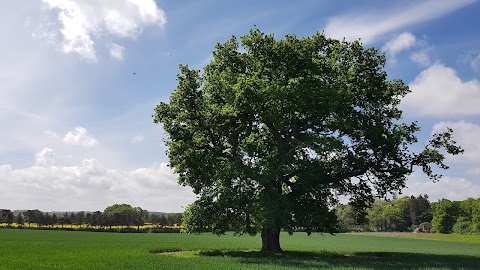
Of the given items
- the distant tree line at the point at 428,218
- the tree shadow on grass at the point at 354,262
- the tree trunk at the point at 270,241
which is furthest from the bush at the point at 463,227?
the tree trunk at the point at 270,241

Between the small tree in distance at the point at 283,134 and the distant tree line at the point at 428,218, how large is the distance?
84.0 meters

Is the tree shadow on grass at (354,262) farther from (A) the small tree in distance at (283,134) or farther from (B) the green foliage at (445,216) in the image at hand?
(B) the green foliage at (445,216)

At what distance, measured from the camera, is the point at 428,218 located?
192m

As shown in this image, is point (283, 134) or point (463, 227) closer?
point (283, 134)

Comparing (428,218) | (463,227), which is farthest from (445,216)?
(428,218)

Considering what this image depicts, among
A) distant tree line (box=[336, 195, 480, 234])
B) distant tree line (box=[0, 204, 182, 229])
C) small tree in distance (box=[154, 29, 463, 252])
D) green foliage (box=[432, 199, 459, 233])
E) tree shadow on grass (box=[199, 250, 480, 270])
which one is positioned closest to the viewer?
tree shadow on grass (box=[199, 250, 480, 270])

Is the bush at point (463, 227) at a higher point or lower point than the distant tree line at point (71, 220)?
lower

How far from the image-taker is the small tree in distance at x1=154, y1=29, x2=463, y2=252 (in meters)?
36.2

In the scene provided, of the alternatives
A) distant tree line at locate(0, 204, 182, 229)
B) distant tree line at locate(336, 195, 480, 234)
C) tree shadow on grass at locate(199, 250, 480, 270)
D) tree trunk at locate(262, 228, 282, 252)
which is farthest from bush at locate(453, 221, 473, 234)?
tree trunk at locate(262, 228, 282, 252)

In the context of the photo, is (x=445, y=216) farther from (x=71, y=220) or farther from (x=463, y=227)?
(x=71, y=220)

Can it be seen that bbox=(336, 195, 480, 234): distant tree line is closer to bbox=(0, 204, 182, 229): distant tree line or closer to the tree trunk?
bbox=(0, 204, 182, 229): distant tree line

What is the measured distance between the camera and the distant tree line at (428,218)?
472 feet

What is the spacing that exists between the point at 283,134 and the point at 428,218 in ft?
571

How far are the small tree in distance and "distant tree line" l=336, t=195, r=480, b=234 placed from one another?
84.0 meters
